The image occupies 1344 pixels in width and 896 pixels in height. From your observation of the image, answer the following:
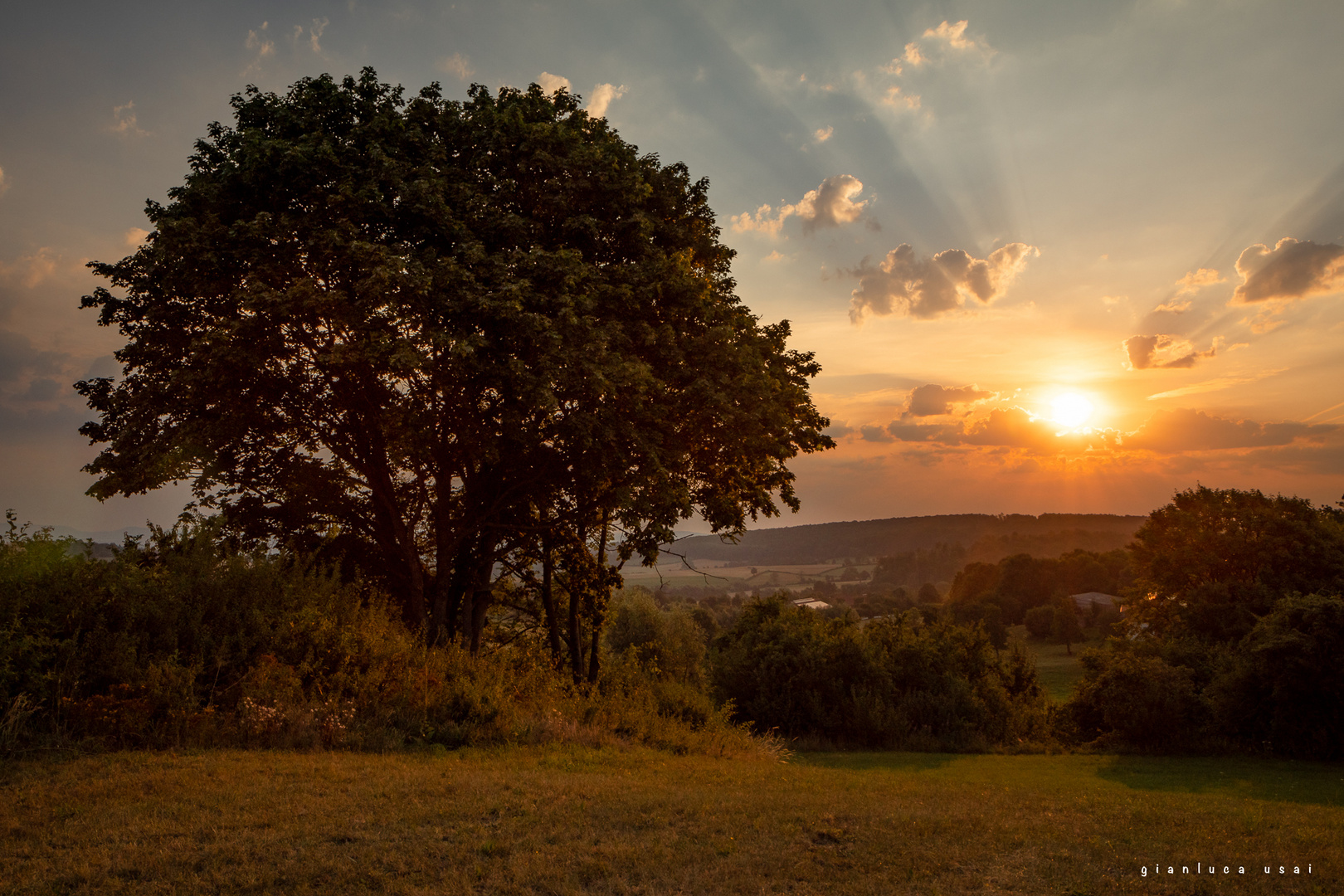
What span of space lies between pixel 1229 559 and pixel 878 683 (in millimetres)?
19830

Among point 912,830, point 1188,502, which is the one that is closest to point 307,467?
point 912,830

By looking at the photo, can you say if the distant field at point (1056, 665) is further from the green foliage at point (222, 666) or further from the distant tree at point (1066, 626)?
the green foliage at point (222, 666)

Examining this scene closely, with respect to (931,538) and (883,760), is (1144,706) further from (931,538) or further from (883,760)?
(931,538)

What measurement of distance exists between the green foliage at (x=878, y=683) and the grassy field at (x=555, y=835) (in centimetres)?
2044

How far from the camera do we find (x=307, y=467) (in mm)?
17406

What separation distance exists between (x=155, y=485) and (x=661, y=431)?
1055 cm

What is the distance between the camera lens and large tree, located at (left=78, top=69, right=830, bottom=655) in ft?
40.8

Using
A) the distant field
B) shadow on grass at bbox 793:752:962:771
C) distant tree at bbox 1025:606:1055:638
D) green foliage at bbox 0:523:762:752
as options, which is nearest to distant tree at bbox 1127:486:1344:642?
the distant field

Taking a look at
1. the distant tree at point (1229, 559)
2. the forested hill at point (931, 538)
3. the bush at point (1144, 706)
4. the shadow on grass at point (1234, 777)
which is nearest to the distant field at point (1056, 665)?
the distant tree at point (1229, 559)

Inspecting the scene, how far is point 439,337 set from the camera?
462 inches

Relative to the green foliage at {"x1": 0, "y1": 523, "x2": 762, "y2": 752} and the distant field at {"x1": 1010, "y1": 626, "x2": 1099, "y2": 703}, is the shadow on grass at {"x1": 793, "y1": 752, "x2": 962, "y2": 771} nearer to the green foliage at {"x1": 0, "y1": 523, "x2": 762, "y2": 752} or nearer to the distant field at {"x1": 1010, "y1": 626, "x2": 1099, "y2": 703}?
the green foliage at {"x1": 0, "y1": 523, "x2": 762, "y2": 752}

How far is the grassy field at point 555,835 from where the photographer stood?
5.68 metres

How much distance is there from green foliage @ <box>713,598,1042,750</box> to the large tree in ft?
54.3

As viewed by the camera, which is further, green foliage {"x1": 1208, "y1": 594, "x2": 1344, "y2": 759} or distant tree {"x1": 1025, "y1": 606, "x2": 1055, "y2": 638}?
distant tree {"x1": 1025, "y1": 606, "x2": 1055, "y2": 638}
